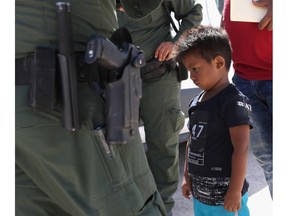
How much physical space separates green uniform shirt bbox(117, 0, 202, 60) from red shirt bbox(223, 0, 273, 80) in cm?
35

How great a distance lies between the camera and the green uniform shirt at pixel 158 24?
108 inches

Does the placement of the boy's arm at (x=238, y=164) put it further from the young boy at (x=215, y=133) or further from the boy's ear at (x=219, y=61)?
the boy's ear at (x=219, y=61)

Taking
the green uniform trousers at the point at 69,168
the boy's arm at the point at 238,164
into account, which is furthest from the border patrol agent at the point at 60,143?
the boy's arm at the point at 238,164

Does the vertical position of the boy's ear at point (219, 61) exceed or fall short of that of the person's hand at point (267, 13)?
it falls short

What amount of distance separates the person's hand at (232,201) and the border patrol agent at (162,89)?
845 millimetres

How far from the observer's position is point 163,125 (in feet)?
9.27

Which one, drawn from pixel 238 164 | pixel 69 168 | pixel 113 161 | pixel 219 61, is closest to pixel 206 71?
pixel 219 61

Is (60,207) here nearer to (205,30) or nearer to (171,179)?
(205,30)

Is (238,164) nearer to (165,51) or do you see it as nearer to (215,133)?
(215,133)

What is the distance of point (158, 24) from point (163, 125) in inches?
24.2

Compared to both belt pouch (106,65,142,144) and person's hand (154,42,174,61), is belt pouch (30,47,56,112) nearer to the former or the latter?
belt pouch (106,65,142,144)

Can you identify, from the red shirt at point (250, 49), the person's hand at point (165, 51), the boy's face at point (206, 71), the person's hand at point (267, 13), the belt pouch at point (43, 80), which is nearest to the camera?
the belt pouch at point (43, 80)

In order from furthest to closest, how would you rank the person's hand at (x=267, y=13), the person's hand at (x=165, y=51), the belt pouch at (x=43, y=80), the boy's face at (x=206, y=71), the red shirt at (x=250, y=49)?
the person's hand at (x=165, y=51) → the red shirt at (x=250, y=49) → the boy's face at (x=206, y=71) → the person's hand at (x=267, y=13) → the belt pouch at (x=43, y=80)
